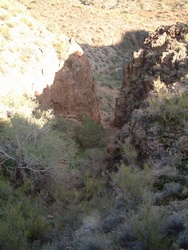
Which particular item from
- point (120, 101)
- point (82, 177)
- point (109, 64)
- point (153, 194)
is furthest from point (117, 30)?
point (153, 194)

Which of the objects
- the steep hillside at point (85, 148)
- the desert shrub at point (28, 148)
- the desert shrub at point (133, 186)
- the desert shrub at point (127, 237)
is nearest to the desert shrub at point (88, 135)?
the steep hillside at point (85, 148)

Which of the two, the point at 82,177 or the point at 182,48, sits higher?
the point at 182,48

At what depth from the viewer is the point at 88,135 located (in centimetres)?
1491

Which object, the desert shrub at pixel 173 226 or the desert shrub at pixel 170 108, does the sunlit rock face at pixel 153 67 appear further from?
the desert shrub at pixel 173 226

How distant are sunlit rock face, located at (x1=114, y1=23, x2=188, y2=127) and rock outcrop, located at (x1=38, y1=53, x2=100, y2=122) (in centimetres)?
188

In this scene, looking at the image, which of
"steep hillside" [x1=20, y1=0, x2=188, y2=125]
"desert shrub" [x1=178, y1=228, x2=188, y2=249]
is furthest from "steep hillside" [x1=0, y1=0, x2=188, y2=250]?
"steep hillside" [x1=20, y1=0, x2=188, y2=125]

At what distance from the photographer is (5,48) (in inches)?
572

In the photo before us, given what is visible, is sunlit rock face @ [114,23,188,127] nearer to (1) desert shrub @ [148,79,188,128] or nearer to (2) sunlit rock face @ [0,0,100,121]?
(2) sunlit rock face @ [0,0,100,121]

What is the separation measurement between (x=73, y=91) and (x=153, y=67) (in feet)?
16.0

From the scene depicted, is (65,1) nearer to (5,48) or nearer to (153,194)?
(5,48)

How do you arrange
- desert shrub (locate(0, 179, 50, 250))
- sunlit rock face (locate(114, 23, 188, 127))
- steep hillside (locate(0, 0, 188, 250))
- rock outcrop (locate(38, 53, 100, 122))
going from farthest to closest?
1. rock outcrop (locate(38, 53, 100, 122))
2. sunlit rock face (locate(114, 23, 188, 127))
3. desert shrub (locate(0, 179, 50, 250))
4. steep hillside (locate(0, 0, 188, 250))

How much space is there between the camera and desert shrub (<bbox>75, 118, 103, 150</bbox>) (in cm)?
1484

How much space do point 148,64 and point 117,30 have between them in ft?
95.4

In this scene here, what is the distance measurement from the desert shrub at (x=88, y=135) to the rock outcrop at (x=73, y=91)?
1638mm
